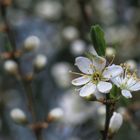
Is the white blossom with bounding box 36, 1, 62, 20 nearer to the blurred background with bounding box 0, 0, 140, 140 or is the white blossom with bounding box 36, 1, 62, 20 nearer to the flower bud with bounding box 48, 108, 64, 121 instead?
the blurred background with bounding box 0, 0, 140, 140

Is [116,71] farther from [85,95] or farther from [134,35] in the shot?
[134,35]

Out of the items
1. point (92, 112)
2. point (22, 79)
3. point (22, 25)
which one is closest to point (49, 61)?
point (22, 25)

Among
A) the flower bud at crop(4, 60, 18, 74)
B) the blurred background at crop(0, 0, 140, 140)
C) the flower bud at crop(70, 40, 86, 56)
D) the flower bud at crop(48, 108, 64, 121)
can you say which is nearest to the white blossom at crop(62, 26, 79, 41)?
the blurred background at crop(0, 0, 140, 140)

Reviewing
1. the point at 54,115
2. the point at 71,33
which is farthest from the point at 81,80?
the point at 71,33

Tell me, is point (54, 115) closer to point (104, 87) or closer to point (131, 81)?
point (131, 81)

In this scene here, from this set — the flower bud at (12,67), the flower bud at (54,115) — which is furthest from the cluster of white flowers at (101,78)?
the flower bud at (12,67)

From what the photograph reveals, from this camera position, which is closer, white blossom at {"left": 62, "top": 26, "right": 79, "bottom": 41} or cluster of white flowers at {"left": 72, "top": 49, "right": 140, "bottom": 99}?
cluster of white flowers at {"left": 72, "top": 49, "right": 140, "bottom": 99}
